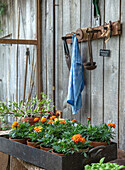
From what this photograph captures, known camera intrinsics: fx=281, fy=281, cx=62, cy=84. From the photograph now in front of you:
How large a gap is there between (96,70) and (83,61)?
0.23 meters

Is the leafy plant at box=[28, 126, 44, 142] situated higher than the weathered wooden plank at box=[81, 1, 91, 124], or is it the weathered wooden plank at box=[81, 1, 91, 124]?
the weathered wooden plank at box=[81, 1, 91, 124]

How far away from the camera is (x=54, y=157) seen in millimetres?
1626

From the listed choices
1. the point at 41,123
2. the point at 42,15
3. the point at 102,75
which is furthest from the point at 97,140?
the point at 42,15

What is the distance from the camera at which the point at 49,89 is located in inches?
137

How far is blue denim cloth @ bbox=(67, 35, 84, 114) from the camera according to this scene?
8.90ft

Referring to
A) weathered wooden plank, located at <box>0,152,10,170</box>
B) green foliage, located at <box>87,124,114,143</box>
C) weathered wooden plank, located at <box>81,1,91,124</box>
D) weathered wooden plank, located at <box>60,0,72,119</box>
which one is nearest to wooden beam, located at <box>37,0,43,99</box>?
weathered wooden plank, located at <box>60,0,72,119</box>

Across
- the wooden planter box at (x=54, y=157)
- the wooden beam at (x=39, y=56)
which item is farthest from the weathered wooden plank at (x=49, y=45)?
the wooden planter box at (x=54, y=157)

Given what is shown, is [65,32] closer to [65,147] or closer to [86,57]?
[86,57]

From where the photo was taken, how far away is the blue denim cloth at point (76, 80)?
2.71 metres

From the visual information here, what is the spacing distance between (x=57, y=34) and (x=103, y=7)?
0.90m

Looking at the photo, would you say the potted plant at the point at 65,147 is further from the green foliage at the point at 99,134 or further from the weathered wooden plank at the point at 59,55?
the weathered wooden plank at the point at 59,55

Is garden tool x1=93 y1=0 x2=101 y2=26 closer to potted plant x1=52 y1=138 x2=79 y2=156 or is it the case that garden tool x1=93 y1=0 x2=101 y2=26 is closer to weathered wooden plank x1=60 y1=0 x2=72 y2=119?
weathered wooden plank x1=60 y1=0 x2=72 y2=119

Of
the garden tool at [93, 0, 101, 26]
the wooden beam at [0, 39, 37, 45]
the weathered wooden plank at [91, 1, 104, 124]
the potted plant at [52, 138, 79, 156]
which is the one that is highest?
the garden tool at [93, 0, 101, 26]

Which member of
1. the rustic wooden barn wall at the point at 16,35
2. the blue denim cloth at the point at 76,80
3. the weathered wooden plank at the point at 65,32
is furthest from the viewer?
the rustic wooden barn wall at the point at 16,35
